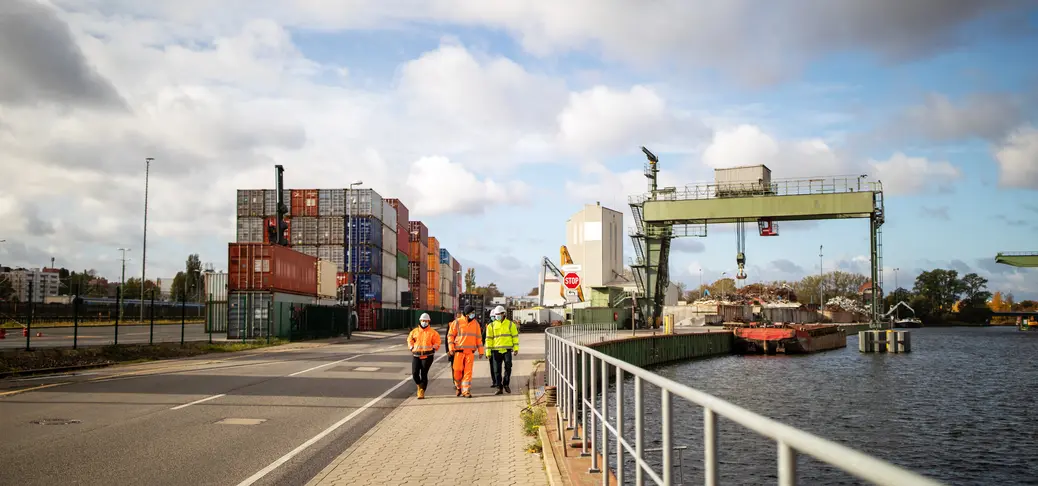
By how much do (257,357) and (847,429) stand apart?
2069 cm

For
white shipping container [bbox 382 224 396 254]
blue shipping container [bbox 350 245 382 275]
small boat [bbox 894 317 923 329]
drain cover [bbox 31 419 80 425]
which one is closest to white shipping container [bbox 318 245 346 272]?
blue shipping container [bbox 350 245 382 275]

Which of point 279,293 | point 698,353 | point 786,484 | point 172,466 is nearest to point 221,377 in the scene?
point 172,466

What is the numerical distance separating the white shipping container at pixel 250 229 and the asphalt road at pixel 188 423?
4038 centimetres

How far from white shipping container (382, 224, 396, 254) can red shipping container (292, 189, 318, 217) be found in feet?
23.2

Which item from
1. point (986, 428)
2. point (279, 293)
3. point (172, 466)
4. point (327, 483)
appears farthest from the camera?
point (279, 293)

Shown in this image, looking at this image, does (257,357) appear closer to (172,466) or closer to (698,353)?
(172,466)

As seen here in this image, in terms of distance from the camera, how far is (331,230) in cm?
6353

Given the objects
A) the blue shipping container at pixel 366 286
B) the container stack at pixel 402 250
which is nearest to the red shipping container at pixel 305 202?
the blue shipping container at pixel 366 286

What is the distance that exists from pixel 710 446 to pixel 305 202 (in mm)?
62538

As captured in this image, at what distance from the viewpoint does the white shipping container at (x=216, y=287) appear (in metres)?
50.9

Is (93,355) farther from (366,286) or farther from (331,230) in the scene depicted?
(366,286)

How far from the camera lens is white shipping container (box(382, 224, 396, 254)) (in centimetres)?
6919

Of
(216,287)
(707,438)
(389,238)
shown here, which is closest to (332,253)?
(389,238)

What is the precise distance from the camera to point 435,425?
12.6 m
